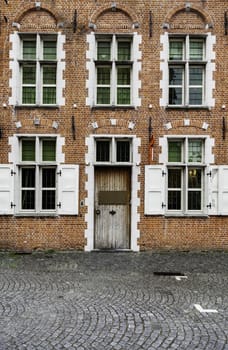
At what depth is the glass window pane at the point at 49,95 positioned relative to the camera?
10.0 m

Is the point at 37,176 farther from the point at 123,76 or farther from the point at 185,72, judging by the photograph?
the point at 185,72

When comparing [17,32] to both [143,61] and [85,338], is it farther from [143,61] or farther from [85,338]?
[85,338]

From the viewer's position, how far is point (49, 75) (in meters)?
10.1

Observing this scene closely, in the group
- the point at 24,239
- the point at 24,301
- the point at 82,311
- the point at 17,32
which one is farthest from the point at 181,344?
the point at 17,32

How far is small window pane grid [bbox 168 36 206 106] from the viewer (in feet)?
33.1

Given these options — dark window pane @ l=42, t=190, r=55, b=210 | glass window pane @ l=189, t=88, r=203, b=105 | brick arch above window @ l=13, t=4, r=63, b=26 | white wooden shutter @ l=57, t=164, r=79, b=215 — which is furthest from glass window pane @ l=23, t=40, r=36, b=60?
glass window pane @ l=189, t=88, r=203, b=105

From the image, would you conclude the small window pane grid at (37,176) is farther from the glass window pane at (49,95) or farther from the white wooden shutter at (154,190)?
the white wooden shutter at (154,190)

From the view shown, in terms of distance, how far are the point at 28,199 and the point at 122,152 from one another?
125 inches

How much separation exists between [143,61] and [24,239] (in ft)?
20.9

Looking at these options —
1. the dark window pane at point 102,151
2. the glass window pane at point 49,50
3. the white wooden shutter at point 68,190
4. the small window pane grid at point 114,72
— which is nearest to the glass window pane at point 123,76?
the small window pane grid at point 114,72

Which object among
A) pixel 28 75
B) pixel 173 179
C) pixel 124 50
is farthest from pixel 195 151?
pixel 28 75

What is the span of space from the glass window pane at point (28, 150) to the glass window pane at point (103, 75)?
278 cm

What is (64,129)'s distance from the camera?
32.2 ft

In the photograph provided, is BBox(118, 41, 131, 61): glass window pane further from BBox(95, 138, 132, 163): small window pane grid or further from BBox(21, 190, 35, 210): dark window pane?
BBox(21, 190, 35, 210): dark window pane
